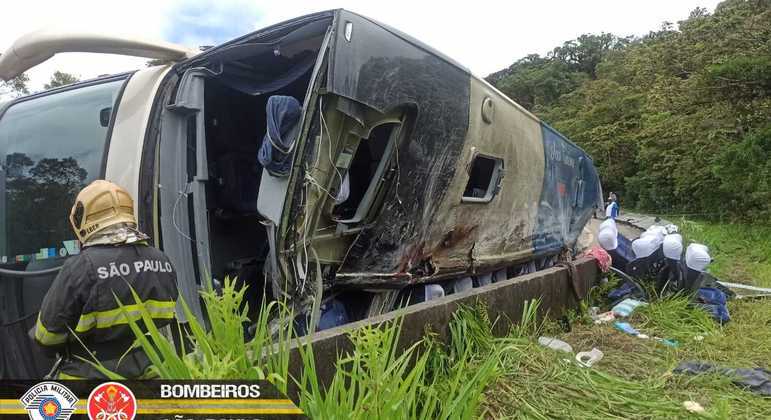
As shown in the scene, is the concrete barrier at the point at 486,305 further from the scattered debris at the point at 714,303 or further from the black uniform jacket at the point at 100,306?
the scattered debris at the point at 714,303

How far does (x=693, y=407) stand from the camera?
7.34ft

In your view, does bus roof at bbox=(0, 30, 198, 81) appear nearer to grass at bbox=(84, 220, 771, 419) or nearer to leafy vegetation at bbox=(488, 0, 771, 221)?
grass at bbox=(84, 220, 771, 419)

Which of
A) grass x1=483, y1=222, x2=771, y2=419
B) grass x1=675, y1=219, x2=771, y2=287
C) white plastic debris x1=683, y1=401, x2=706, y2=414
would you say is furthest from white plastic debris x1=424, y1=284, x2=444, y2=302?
grass x1=675, y1=219, x2=771, y2=287

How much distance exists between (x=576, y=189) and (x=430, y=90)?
435 centimetres

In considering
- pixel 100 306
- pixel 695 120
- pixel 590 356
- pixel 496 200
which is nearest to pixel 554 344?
pixel 590 356

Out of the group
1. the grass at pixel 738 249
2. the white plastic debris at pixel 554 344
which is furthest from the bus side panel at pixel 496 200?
the grass at pixel 738 249

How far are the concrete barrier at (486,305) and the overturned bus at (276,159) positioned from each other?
1.01 feet

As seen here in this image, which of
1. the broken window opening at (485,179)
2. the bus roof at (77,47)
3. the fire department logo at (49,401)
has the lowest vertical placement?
the fire department logo at (49,401)

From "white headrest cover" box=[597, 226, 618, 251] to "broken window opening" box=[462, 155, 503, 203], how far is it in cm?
227

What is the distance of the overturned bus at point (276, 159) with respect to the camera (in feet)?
8.59

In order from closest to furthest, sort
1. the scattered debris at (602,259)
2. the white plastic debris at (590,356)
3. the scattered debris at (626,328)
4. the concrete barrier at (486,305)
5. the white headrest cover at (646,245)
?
the concrete barrier at (486,305), the white plastic debris at (590,356), the scattered debris at (626,328), the white headrest cover at (646,245), the scattered debris at (602,259)

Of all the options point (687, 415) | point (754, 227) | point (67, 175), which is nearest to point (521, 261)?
point (687, 415)

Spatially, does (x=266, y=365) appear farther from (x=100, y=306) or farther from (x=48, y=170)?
(x=48, y=170)

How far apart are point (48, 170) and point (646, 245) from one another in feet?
16.8
